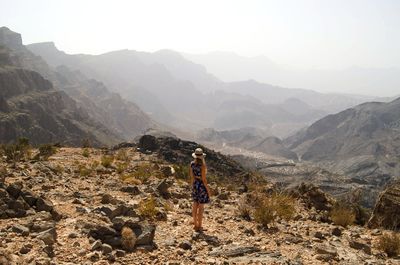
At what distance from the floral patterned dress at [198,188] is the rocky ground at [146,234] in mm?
736

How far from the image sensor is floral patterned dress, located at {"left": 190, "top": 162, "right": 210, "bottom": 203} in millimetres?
9805

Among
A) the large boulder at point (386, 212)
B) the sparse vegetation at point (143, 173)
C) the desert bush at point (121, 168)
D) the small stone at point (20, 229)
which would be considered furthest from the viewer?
the desert bush at point (121, 168)

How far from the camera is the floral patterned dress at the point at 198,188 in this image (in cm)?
980

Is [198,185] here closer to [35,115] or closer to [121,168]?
[121,168]

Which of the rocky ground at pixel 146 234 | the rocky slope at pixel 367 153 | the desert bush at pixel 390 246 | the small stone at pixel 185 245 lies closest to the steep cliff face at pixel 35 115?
the rocky slope at pixel 367 153

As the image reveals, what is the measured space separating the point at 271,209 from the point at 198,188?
7.02ft

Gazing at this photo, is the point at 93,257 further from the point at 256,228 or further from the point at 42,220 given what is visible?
the point at 256,228

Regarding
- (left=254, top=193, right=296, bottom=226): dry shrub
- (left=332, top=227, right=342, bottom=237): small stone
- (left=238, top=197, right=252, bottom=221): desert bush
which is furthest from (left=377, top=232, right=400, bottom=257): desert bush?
(left=238, top=197, right=252, bottom=221): desert bush

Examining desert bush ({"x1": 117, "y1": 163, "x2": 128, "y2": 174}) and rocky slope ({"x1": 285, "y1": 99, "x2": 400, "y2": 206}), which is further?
rocky slope ({"x1": 285, "y1": 99, "x2": 400, "y2": 206})

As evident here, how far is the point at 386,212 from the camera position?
12102 mm

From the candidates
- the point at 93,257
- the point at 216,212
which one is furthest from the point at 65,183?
the point at 93,257

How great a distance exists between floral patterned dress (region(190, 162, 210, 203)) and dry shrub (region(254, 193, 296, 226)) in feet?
5.14

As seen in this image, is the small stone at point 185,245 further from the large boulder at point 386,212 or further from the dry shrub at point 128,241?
the large boulder at point 386,212

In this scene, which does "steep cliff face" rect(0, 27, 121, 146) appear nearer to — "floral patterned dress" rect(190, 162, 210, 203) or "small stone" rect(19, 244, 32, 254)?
"floral patterned dress" rect(190, 162, 210, 203)
